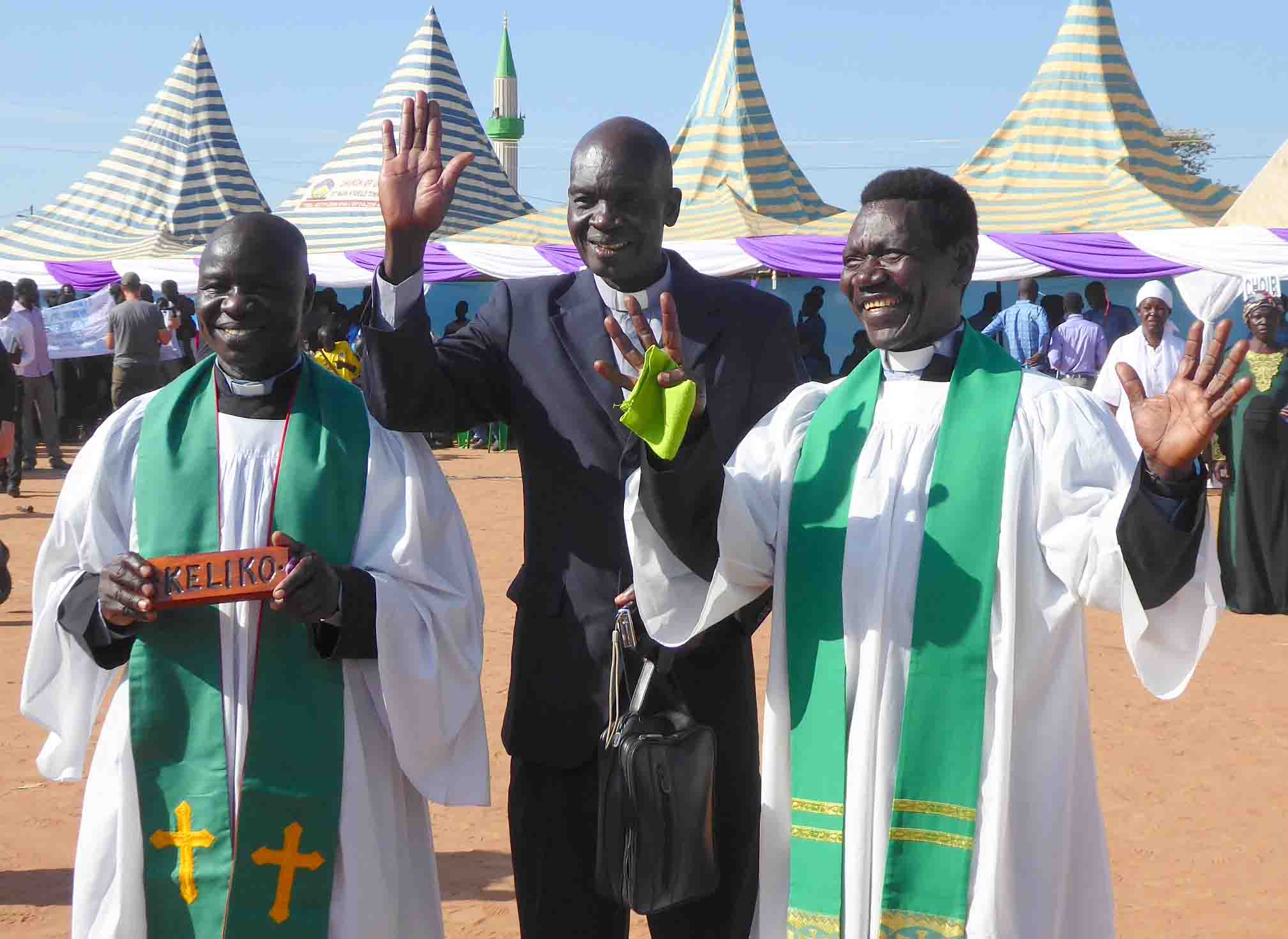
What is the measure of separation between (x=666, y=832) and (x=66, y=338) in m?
17.3

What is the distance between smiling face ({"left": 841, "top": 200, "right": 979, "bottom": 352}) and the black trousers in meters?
0.80

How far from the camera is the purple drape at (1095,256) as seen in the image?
1708 centimetres

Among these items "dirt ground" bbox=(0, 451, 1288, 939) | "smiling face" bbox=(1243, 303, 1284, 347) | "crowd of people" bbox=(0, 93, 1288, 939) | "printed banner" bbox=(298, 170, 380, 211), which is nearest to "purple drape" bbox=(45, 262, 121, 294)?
"printed banner" bbox=(298, 170, 380, 211)

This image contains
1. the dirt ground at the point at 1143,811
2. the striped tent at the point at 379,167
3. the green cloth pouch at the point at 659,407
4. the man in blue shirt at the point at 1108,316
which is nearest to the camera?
the green cloth pouch at the point at 659,407

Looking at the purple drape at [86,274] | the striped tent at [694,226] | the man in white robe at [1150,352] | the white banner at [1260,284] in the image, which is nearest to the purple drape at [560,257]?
the striped tent at [694,226]

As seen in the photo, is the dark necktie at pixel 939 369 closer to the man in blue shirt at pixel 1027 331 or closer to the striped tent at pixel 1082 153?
the man in blue shirt at pixel 1027 331

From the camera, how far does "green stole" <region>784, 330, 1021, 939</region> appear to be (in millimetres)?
2883

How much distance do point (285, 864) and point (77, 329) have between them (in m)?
17.0

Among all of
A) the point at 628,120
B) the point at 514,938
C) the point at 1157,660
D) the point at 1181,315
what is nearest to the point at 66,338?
the point at 1181,315

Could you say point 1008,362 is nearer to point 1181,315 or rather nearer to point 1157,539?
point 1157,539

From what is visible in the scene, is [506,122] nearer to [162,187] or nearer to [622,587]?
[162,187]

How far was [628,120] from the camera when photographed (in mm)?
3496

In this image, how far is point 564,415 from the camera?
11.4 ft

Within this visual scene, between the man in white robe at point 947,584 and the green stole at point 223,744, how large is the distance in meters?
0.78
